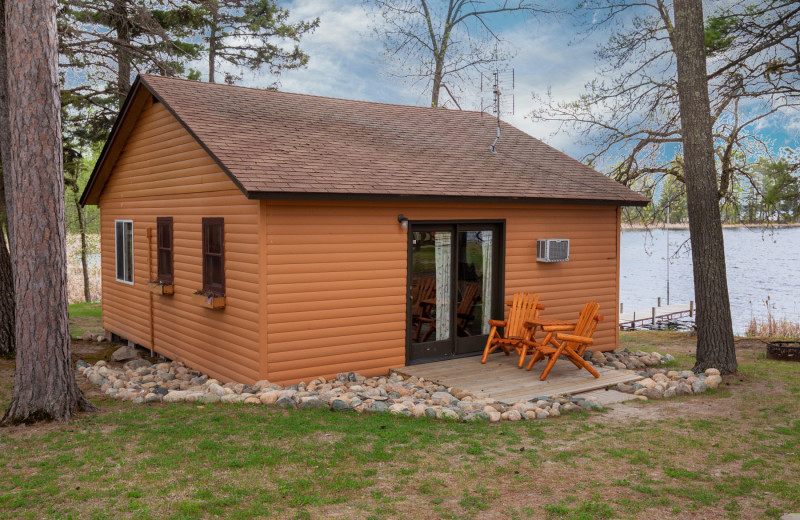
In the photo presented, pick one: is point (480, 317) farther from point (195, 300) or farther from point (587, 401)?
point (195, 300)

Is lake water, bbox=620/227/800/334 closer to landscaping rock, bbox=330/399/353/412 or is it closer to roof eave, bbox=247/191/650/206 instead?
roof eave, bbox=247/191/650/206

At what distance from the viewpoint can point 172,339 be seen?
995 centimetres

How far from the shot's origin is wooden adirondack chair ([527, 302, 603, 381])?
26.5 feet

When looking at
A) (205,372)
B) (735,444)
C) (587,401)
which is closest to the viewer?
(735,444)

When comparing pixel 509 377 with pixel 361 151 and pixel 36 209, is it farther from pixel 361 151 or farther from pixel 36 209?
pixel 36 209

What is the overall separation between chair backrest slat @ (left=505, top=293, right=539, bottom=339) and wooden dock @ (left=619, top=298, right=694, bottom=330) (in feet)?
71.9

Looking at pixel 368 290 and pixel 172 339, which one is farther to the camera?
pixel 172 339

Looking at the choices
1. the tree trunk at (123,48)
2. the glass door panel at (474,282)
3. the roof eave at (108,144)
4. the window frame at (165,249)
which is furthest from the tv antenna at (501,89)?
the tree trunk at (123,48)

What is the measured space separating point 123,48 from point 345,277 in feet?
35.9

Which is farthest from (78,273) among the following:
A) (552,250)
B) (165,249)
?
(552,250)

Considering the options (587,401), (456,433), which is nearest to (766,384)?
(587,401)

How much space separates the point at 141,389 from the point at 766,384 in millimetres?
7823

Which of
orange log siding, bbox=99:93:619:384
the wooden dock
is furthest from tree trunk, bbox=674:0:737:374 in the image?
the wooden dock

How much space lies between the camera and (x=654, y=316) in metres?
29.8
